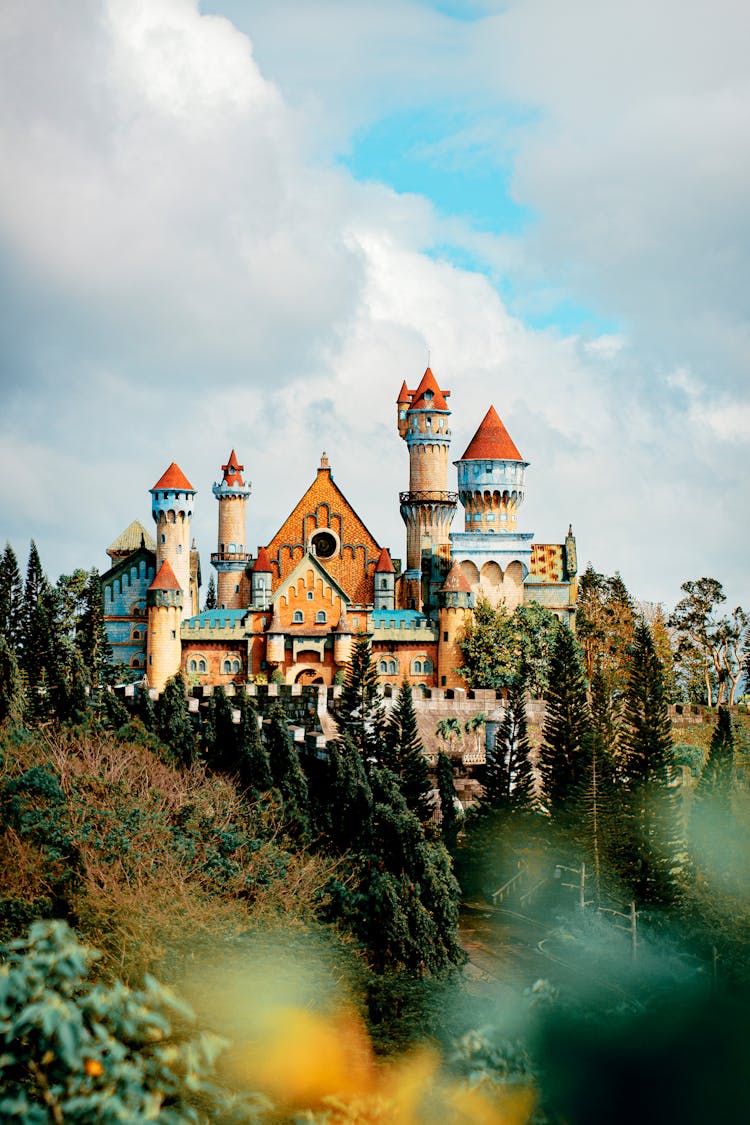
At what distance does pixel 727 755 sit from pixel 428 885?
577 inches

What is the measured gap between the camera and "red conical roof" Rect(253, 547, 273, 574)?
227 feet

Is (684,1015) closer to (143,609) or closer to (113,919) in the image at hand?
(113,919)

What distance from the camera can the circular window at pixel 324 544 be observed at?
71.3 metres

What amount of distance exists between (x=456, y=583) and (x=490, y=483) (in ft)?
22.3

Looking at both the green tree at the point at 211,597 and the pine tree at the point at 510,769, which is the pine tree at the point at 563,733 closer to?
the pine tree at the point at 510,769

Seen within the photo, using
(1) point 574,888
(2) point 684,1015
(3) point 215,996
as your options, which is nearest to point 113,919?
(3) point 215,996

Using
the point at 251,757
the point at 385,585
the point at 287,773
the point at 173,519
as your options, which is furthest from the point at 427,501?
the point at 287,773

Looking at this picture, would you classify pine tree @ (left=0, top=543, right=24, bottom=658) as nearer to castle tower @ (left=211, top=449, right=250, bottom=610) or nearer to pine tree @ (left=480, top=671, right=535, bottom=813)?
castle tower @ (left=211, top=449, right=250, bottom=610)

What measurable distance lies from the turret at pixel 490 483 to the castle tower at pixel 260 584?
11.2m

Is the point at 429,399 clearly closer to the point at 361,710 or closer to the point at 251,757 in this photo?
the point at 361,710

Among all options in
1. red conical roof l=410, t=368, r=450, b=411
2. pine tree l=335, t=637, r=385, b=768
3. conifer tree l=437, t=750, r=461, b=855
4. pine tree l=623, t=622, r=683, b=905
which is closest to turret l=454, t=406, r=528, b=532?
red conical roof l=410, t=368, r=450, b=411

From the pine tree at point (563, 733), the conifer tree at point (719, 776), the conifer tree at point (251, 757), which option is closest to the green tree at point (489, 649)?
the pine tree at point (563, 733)

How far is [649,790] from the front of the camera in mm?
41844

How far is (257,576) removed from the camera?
6875 cm
